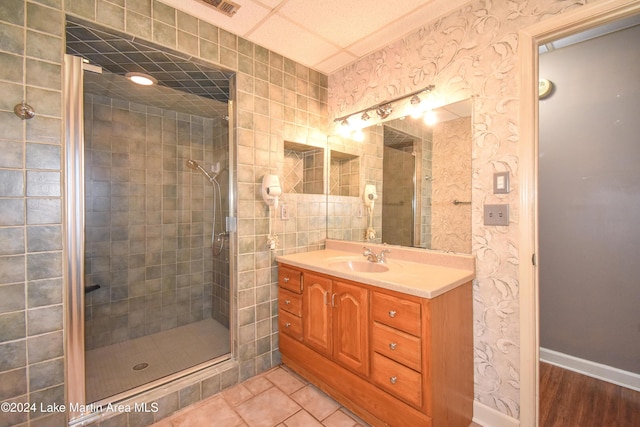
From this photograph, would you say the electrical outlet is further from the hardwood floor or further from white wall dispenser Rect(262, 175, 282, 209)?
white wall dispenser Rect(262, 175, 282, 209)

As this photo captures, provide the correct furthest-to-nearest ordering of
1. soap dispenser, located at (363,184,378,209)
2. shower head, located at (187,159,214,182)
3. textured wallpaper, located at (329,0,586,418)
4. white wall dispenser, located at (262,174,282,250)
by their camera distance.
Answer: shower head, located at (187,159,214,182)
soap dispenser, located at (363,184,378,209)
white wall dispenser, located at (262,174,282,250)
textured wallpaper, located at (329,0,586,418)

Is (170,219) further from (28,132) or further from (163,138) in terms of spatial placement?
(28,132)

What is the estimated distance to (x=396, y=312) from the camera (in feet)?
4.50

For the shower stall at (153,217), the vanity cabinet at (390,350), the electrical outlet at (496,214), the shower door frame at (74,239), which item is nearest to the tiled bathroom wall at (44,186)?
the shower door frame at (74,239)

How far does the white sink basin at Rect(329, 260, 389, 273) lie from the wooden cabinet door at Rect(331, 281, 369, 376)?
290 mm

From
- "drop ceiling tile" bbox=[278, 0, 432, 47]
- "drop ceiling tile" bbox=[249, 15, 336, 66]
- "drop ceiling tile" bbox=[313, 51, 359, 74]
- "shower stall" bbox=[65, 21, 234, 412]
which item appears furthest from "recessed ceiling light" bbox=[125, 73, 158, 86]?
"drop ceiling tile" bbox=[313, 51, 359, 74]

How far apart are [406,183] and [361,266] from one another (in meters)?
0.70

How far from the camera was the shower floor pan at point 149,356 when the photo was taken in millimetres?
1889

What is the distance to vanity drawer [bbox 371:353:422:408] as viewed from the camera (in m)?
1.30

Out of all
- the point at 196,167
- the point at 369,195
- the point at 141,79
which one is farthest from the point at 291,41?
the point at 196,167

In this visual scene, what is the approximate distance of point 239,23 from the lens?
182 centimetres

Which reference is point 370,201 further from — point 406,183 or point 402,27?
point 402,27

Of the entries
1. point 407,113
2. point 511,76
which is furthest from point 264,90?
point 511,76

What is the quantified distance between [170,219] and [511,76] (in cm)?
305
